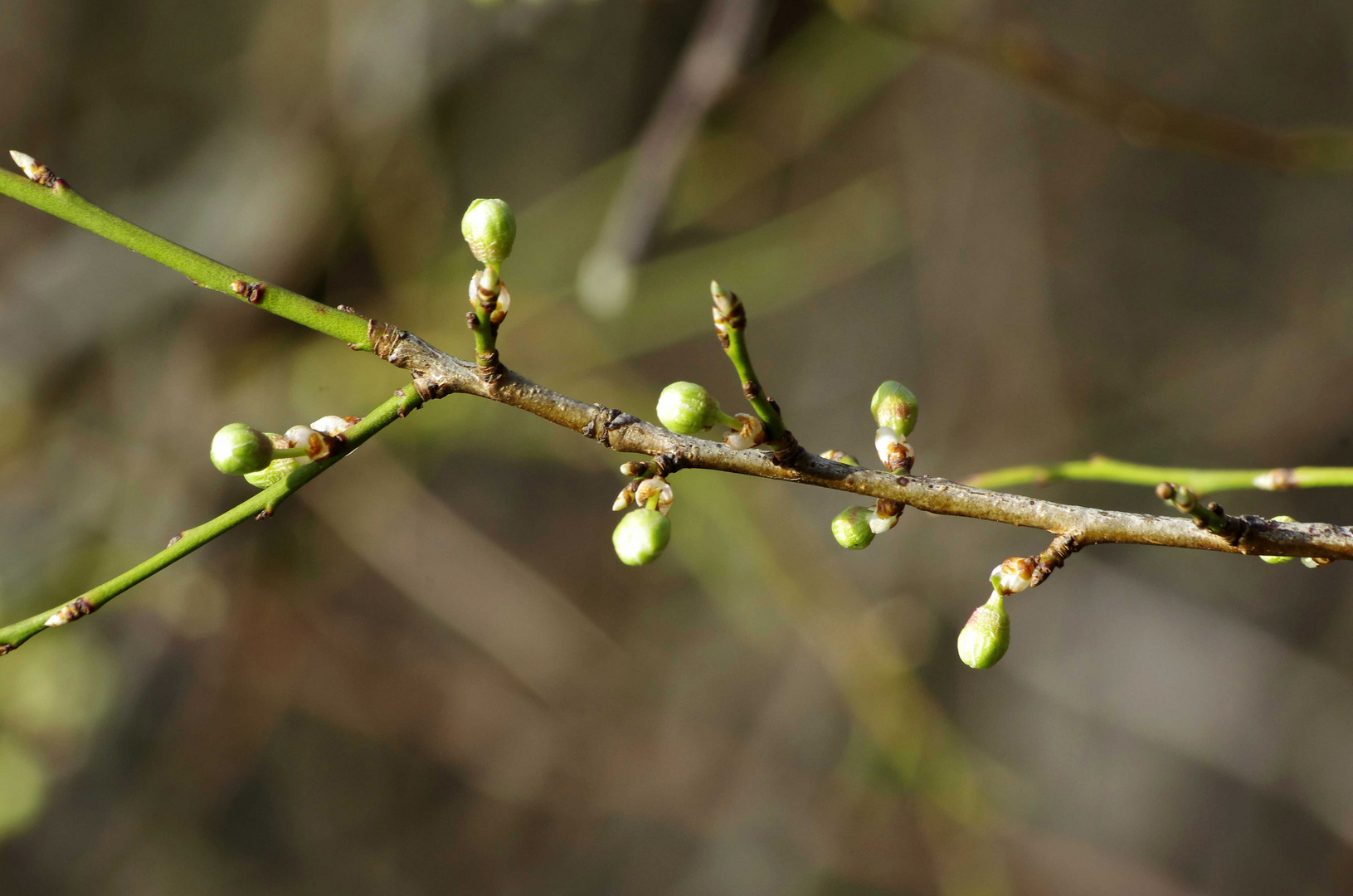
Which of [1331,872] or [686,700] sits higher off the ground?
[686,700]

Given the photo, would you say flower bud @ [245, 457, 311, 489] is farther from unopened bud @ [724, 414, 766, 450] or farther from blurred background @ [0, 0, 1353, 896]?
blurred background @ [0, 0, 1353, 896]

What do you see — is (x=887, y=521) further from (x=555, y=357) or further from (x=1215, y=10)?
(x=1215, y=10)

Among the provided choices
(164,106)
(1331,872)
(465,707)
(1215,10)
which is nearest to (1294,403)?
(1215,10)

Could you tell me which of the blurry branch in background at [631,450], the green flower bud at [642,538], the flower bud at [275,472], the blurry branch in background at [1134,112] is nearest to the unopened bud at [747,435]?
the blurry branch in background at [631,450]

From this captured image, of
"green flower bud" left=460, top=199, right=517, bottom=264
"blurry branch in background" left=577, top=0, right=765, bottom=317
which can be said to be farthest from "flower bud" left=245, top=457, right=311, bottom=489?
"blurry branch in background" left=577, top=0, right=765, bottom=317

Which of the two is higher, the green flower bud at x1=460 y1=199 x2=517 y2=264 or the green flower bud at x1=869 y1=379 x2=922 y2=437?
the green flower bud at x1=869 y1=379 x2=922 y2=437

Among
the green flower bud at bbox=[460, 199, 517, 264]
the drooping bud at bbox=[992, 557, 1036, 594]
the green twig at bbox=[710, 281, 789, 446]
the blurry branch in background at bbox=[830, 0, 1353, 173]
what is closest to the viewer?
the green twig at bbox=[710, 281, 789, 446]
